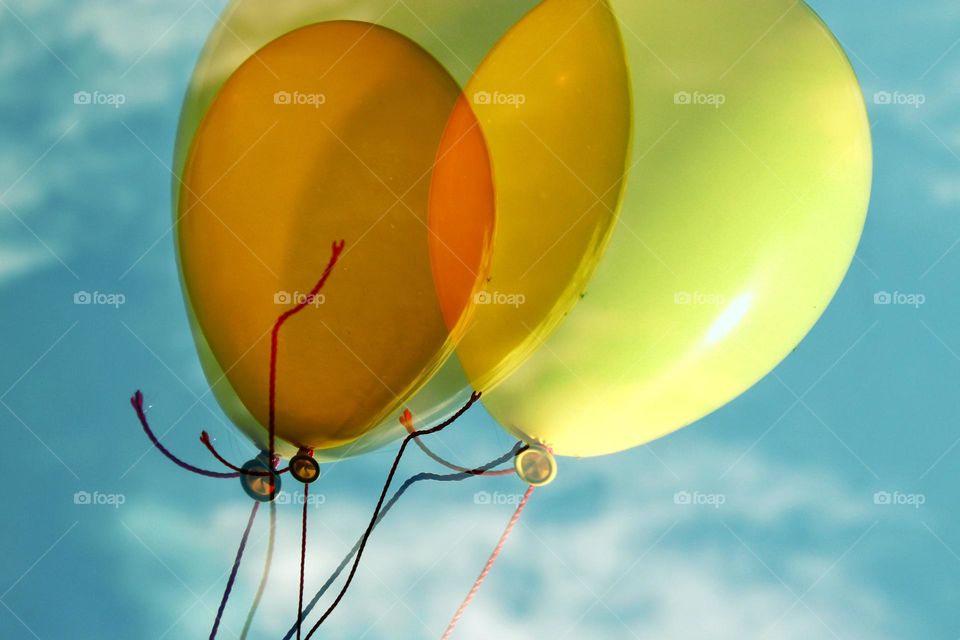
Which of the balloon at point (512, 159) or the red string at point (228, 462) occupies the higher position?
the balloon at point (512, 159)

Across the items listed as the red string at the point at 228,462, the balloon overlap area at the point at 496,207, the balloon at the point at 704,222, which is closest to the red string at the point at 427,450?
the balloon overlap area at the point at 496,207

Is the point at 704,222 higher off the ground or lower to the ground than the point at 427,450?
higher

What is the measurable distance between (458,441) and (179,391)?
112 centimetres

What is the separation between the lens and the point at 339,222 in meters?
2.47

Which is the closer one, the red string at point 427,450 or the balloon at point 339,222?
the balloon at point 339,222

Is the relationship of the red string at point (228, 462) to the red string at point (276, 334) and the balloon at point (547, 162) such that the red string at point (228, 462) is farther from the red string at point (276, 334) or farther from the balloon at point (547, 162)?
the balloon at point (547, 162)

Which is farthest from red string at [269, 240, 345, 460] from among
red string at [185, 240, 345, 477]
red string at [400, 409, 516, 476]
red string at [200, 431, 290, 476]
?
red string at [400, 409, 516, 476]

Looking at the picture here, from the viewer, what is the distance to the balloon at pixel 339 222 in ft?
8.14

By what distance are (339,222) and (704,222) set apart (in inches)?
35.1

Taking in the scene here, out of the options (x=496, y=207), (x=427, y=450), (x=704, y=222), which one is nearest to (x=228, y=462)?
(x=427, y=450)

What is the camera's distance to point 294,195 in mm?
2512

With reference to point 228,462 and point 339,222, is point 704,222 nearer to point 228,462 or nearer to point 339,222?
point 339,222

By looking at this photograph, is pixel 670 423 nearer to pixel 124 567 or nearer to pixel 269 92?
pixel 269 92

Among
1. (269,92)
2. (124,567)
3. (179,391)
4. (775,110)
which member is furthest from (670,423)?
(124,567)
